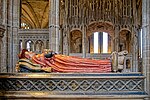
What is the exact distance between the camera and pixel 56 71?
587 centimetres

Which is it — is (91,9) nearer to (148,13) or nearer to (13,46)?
(13,46)

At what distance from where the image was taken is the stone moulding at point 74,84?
5.35 m

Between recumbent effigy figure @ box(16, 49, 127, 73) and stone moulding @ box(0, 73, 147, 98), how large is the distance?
335 millimetres

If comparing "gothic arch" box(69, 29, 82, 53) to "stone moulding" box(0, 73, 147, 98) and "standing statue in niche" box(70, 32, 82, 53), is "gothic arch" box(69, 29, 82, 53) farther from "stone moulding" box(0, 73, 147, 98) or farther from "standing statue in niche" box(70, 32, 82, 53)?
"stone moulding" box(0, 73, 147, 98)

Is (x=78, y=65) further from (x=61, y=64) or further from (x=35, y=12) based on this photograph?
(x=35, y=12)

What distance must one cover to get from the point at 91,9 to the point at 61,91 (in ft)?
41.3

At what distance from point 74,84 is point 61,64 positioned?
70 cm

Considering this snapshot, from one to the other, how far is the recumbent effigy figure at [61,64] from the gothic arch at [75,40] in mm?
12368

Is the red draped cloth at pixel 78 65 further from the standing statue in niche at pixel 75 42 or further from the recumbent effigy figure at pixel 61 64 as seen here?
the standing statue in niche at pixel 75 42

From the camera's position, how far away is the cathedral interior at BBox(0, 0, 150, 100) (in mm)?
5359

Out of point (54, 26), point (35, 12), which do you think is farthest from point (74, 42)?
point (54, 26)

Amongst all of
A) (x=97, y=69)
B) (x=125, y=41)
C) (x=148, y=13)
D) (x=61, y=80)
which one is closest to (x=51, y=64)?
(x=61, y=80)

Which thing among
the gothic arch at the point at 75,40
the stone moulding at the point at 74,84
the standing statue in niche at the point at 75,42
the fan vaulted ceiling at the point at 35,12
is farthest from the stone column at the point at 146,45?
the fan vaulted ceiling at the point at 35,12

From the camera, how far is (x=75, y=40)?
2016cm
